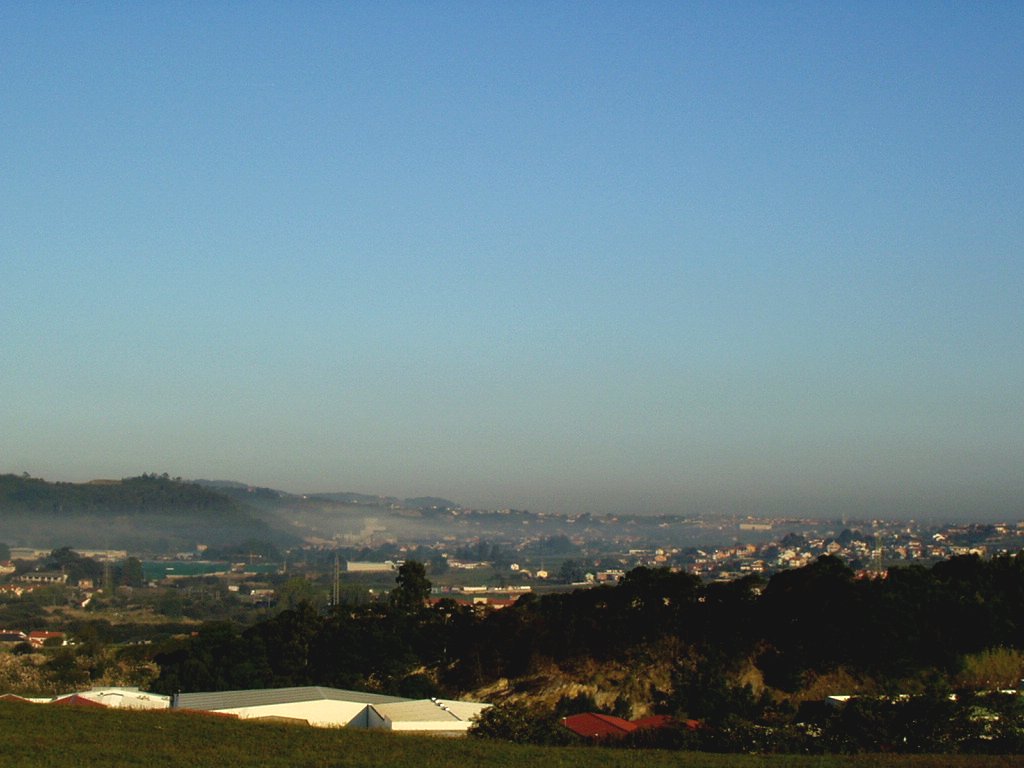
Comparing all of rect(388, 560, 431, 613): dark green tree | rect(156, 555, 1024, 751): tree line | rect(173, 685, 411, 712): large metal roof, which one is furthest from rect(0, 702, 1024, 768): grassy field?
rect(388, 560, 431, 613): dark green tree

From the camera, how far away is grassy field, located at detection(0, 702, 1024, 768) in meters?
13.8

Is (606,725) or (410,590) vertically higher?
(410,590)

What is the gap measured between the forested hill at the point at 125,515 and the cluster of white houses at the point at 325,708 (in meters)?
125

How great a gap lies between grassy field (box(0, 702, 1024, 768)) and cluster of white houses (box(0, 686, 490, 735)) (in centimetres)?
275

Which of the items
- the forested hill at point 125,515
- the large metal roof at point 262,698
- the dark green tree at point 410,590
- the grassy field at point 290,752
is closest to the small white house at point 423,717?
the large metal roof at point 262,698

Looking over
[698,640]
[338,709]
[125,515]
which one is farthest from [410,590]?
[125,515]

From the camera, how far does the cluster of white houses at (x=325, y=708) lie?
20656 millimetres

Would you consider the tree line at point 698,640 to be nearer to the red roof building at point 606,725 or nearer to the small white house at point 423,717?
the red roof building at point 606,725

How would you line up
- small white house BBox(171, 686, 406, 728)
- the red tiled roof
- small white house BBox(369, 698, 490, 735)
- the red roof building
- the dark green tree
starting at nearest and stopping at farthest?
the red roof building < the red tiled roof < small white house BBox(369, 698, 490, 735) < small white house BBox(171, 686, 406, 728) < the dark green tree

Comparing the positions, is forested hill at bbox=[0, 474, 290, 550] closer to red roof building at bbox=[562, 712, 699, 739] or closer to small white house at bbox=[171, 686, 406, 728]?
small white house at bbox=[171, 686, 406, 728]

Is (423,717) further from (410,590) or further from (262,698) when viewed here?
(410,590)

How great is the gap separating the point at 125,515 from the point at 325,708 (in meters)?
148

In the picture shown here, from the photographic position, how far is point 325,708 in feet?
72.3

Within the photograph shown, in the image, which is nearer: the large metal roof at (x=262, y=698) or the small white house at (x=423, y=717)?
the small white house at (x=423, y=717)
